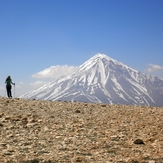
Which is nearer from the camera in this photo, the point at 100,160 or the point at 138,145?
the point at 100,160

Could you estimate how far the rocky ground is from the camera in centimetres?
1078

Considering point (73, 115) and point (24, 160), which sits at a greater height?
point (73, 115)

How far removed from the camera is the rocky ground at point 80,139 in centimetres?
1078

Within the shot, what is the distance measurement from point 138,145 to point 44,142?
14.0ft

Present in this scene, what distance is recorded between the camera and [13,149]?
11.8 metres

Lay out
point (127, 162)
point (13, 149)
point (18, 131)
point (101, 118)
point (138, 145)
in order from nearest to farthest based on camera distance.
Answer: point (127, 162)
point (13, 149)
point (138, 145)
point (18, 131)
point (101, 118)

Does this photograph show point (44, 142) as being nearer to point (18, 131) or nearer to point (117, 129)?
point (18, 131)

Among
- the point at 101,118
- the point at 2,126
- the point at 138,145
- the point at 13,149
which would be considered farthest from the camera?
the point at 101,118

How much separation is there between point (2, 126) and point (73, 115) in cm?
667

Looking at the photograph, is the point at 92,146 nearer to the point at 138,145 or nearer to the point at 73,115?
the point at 138,145

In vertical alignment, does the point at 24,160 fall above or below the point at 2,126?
below

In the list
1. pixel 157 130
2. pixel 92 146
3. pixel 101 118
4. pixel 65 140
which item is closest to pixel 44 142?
pixel 65 140

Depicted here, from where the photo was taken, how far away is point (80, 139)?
14039 millimetres

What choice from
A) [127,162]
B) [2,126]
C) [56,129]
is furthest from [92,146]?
[2,126]
